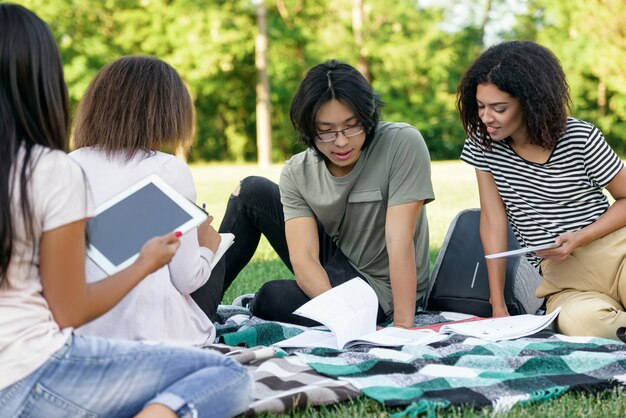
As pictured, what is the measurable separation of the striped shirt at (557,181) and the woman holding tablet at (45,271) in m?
2.10

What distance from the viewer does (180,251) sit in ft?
9.19

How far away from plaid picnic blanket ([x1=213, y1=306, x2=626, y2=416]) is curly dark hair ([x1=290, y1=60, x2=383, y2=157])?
3.14 feet

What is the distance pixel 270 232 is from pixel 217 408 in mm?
2139

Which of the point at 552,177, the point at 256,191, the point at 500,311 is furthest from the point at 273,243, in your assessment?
the point at 552,177

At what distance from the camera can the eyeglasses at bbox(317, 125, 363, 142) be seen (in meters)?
3.55

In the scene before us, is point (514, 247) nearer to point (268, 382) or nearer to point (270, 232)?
point (270, 232)

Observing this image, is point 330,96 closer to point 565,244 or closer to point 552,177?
point 552,177

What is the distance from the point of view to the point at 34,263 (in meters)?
1.93

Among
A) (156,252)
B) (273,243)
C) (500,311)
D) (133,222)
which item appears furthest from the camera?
(273,243)

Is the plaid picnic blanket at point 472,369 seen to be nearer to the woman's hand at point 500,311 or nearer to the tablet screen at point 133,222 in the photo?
the woman's hand at point 500,311

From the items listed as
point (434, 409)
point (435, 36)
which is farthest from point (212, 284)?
point (435, 36)

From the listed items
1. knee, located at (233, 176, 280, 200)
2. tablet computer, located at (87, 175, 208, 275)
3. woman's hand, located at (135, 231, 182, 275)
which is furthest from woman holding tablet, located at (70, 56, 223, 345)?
knee, located at (233, 176, 280, 200)

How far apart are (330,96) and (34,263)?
1864 mm

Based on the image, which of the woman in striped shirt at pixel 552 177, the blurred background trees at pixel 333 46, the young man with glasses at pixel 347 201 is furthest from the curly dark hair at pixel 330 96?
the blurred background trees at pixel 333 46
